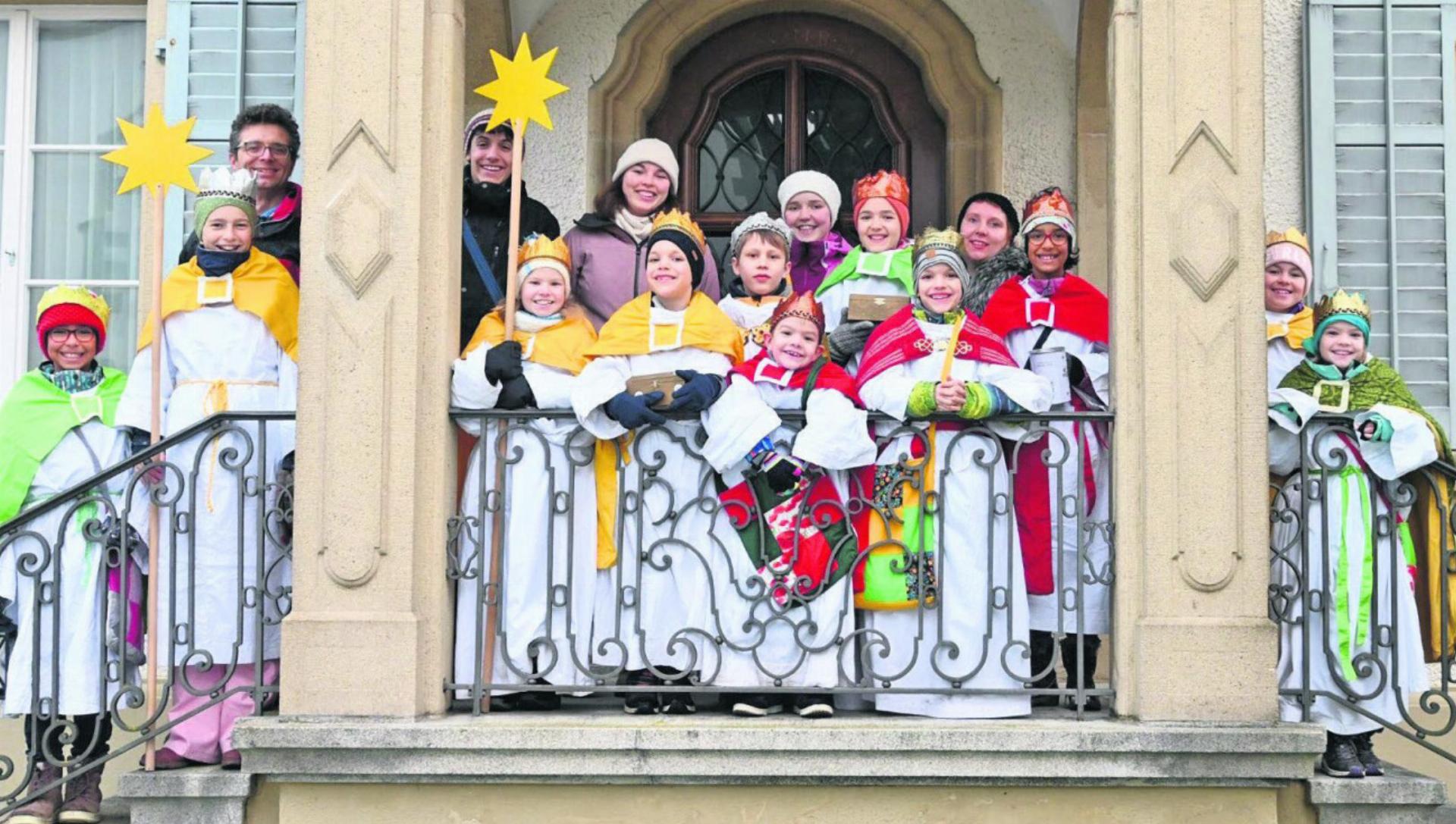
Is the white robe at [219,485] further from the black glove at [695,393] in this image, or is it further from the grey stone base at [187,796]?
the black glove at [695,393]

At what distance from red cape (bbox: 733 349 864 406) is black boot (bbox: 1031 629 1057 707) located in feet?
3.42

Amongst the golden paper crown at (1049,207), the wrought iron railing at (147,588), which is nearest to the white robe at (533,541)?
the wrought iron railing at (147,588)

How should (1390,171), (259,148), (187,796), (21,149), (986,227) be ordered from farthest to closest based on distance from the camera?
(21,149) → (1390,171) → (986,227) → (259,148) → (187,796)

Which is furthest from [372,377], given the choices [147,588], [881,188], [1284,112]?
[1284,112]

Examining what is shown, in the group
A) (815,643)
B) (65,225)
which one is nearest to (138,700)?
(815,643)

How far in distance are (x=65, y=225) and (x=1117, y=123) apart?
4840mm

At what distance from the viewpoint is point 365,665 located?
672 centimetres

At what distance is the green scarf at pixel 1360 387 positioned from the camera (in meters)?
6.95

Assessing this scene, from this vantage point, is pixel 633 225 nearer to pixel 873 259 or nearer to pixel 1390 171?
pixel 873 259

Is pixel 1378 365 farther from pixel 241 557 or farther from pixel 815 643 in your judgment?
pixel 241 557

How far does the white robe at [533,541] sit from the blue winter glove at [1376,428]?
8.51ft

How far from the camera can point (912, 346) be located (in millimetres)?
6895

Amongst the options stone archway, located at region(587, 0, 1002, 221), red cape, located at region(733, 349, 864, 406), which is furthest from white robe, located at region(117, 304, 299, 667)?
stone archway, located at region(587, 0, 1002, 221)

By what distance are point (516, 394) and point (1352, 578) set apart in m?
2.87
